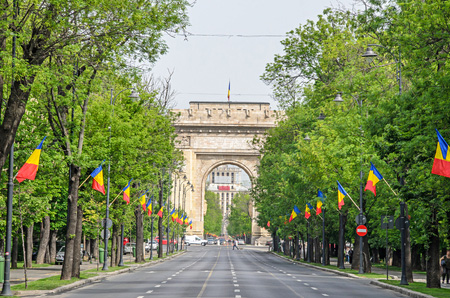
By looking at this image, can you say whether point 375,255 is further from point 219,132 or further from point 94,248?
point 219,132

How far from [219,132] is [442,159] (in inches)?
3756

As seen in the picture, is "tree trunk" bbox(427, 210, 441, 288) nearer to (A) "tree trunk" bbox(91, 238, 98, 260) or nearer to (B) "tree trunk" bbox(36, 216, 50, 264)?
(B) "tree trunk" bbox(36, 216, 50, 264)

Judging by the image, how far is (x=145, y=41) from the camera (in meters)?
24.5

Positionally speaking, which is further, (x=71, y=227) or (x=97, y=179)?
(x=97, y=179)

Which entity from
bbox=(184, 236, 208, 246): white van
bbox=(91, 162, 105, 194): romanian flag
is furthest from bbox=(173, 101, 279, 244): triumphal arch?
bbox=(91, 162, 105, 194): romanian flag

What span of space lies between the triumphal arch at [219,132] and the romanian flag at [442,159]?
91.6m

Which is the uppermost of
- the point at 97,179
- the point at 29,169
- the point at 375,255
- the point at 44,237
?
the point at 97,179

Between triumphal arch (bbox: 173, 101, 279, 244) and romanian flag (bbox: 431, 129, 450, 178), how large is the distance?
3604 inches

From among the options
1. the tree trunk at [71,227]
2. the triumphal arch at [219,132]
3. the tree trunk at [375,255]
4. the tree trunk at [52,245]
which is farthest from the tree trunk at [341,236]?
the triumphal arch at [219,132]

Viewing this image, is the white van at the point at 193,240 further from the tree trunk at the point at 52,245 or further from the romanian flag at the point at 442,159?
the romanian flag at the point at 442,159

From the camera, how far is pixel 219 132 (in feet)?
382

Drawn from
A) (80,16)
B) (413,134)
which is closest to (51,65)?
(80,16)

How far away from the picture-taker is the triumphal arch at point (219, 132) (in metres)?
115

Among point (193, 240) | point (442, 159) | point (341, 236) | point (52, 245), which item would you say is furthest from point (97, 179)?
point (193, 240)
